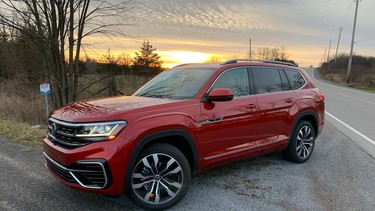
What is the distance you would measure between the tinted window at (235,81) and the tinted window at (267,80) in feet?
0.75

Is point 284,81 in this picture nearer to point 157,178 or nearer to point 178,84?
point 178,84

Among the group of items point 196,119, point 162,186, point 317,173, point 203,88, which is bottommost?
point 317,173

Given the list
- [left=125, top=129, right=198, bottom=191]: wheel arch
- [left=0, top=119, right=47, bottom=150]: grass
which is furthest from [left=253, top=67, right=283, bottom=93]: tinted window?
[left=0, top=119, right=47, bottom=150]: grass

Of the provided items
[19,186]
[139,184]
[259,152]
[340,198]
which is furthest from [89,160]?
[340,198]

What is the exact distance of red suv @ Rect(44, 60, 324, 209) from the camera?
127 inches

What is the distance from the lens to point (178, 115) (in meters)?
3.65

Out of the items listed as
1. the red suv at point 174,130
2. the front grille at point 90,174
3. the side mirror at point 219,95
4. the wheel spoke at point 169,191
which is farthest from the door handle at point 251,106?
the front grille at point 90,174

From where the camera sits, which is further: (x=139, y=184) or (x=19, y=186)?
(x=19, y=186)

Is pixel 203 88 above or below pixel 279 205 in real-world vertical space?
above

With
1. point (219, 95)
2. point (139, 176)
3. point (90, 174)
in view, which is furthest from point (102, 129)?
point (219, 95)

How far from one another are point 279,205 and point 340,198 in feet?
3.03

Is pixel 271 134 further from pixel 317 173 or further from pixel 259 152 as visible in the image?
pixel 317 173

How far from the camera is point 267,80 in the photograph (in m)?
5.02

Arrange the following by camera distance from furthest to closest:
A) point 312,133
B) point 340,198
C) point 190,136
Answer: point 312,133
point 340,198
point 190,136
